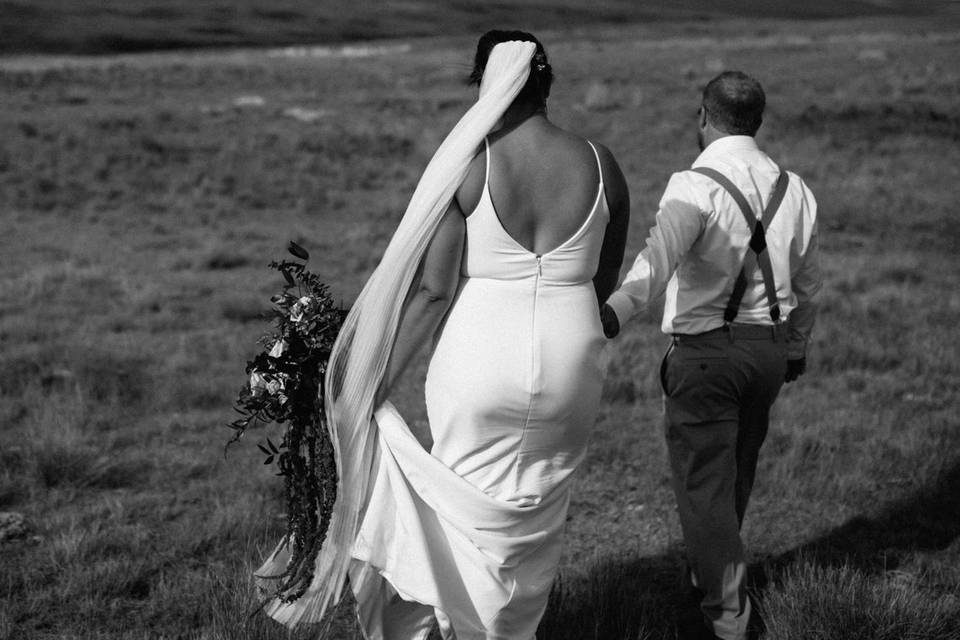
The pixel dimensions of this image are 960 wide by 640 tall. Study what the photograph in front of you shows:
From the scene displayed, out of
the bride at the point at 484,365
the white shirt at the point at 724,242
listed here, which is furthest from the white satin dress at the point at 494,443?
the white shirt at the point at 724,242

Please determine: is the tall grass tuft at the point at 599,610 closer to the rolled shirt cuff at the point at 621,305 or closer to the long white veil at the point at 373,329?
the long white veil at the point at 373,329

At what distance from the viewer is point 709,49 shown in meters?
56.0

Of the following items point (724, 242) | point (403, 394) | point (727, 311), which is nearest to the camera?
point (724, 242)

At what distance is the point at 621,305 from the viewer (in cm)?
294

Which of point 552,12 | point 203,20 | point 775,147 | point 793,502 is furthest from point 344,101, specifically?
point 552,12

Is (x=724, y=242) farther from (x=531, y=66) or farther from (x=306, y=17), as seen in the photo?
(x=306, y=17)

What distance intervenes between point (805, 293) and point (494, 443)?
1.45 m

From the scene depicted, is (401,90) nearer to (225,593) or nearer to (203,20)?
(225,593)

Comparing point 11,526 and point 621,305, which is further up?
point 621,305

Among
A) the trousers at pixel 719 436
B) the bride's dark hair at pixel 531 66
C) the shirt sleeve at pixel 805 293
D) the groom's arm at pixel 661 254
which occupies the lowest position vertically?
the trousers at pixel 719 436

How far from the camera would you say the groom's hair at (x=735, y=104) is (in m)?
3.37

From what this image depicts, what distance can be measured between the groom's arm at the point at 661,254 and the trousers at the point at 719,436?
420 millimetres

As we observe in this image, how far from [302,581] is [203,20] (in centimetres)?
10319

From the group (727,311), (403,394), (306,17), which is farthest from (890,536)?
(306,17)
